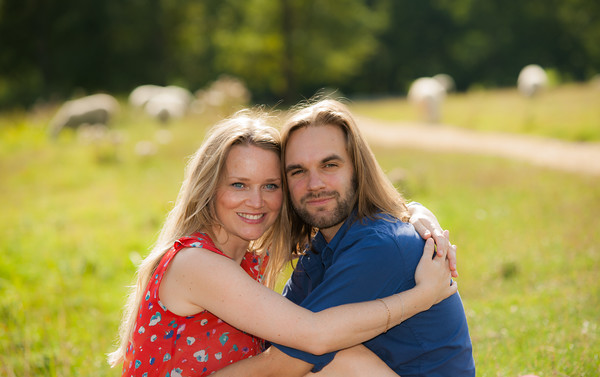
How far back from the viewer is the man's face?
278 centimetres

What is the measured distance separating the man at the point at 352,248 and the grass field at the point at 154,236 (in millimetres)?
1136

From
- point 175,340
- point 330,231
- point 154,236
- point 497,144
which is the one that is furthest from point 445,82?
point 175,340

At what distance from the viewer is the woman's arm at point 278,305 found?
2312 millimetres

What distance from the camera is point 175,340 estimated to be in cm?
260

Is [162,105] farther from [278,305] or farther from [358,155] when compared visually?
[278,305]

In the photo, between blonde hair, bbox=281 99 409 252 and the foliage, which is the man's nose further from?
the foliage

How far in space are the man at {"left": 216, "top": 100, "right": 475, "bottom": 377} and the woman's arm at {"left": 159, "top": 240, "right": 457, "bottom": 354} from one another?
81 millimetres

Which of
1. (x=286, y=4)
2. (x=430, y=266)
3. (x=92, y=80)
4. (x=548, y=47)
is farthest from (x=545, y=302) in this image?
(x=548, y=47)

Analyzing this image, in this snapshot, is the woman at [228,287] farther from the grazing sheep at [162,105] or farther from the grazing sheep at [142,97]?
the grazing sheep at [142,97]

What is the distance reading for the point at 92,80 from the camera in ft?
117

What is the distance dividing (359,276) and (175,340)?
95 cm

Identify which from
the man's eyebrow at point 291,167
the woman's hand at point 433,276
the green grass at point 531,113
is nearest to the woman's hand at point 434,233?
the woman's hand at point 433,276

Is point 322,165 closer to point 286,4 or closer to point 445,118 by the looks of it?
point 445,118

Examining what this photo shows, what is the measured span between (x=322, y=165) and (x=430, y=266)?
2.44 ft
